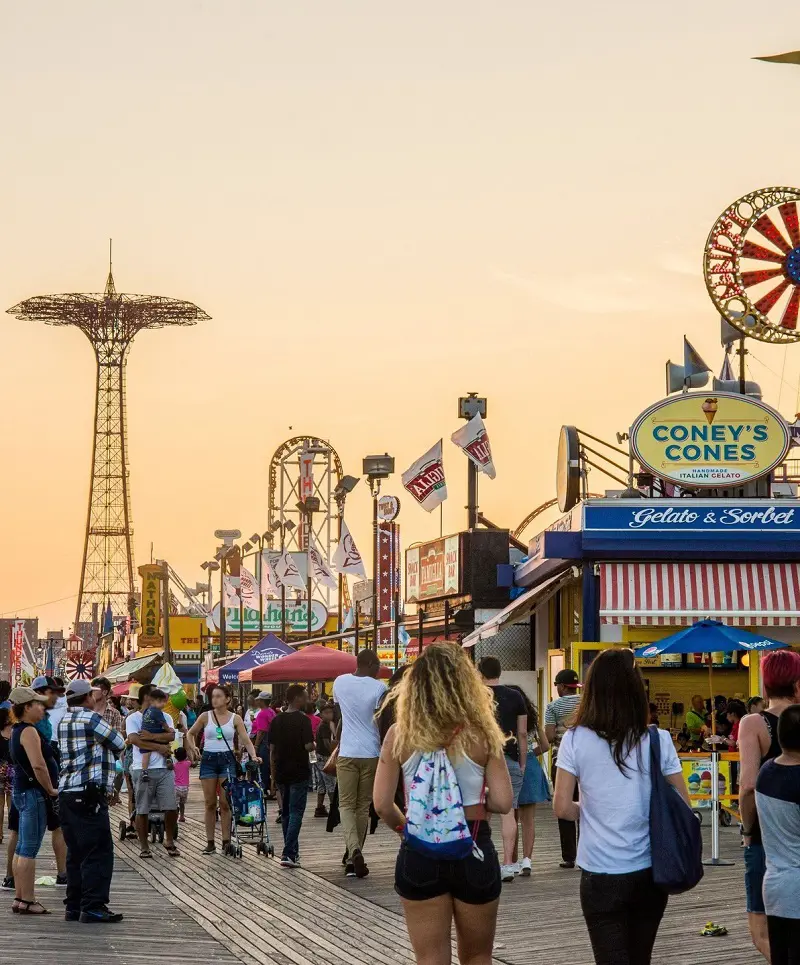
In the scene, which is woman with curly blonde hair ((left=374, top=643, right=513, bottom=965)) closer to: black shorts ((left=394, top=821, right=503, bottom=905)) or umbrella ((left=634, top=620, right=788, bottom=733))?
black shorts ((left=394, top=821, right=503, bottom=905))

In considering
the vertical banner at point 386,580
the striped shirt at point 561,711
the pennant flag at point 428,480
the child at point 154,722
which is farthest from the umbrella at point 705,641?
the vertical banner at point 386,580

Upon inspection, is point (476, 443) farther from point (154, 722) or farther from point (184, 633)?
point (184, 633)

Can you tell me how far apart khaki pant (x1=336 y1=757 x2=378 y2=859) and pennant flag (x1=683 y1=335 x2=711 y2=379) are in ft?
55.2

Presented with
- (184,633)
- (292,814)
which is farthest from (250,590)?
(184,633)

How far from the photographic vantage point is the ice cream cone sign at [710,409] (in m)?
25.7

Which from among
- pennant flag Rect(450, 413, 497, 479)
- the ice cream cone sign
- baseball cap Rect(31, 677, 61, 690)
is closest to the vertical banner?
pennant flag Rect(450, 413, 497, 479)

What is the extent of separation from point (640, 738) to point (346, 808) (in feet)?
27.8

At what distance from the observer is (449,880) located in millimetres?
6219

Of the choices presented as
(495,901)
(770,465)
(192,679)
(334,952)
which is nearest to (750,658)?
(770,465)

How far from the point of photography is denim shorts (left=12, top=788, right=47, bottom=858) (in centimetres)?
1205

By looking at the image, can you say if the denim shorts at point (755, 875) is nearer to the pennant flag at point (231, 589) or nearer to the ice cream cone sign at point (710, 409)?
the ice cream cone sign at point (710, 409)

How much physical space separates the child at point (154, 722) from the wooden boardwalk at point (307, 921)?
1.15 m

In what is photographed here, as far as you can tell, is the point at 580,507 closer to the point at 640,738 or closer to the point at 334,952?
the point at 334,952

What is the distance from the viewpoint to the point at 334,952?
33.6 feet
